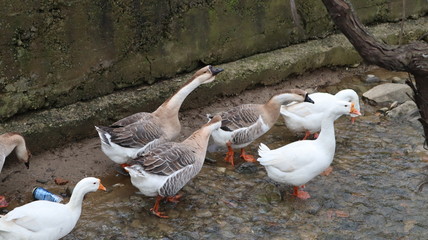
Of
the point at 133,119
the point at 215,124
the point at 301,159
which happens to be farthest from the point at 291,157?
the point at 133,119

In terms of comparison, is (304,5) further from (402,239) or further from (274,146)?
(402,239)

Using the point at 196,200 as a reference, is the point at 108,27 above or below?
above

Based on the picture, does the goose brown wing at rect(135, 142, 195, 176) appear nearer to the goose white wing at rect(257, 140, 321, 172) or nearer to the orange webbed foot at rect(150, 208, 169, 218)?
the orange webbed foot at rect(150, 208, 169, 218)

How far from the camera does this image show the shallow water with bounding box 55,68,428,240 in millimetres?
5461

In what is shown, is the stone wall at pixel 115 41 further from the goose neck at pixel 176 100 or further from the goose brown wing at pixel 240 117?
the goose brown wing at pixel 240 117

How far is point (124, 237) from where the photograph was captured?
17.6 ft

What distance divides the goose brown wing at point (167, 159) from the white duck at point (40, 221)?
829mm

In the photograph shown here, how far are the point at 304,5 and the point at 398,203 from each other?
381 cm

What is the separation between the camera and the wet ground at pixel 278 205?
5.46m

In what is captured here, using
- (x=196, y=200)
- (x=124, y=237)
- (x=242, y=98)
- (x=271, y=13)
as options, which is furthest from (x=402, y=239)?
(x=271, y=13)

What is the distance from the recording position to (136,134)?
6.30 meters

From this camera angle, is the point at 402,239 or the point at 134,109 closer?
the point at 402,239

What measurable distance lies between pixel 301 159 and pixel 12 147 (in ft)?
9.42

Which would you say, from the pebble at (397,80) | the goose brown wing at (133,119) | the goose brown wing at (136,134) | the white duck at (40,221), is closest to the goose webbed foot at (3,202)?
the white duck at (40,221)
